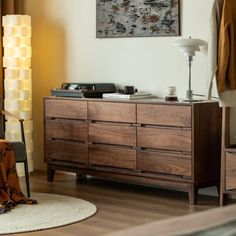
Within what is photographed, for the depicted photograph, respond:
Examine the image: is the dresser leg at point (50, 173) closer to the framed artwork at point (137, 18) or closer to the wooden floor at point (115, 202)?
the wooden floor at point (115, 202)

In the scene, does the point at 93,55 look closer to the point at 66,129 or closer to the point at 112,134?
the point at 66,129

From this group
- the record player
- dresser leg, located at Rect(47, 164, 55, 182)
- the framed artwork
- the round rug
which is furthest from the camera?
dresser leg, located at Rect(47, 164, 55, 182)

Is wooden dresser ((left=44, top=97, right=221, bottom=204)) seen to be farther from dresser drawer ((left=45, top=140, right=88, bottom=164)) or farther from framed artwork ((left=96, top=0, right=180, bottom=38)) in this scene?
framed artwork ((left=96, top=0, right=180, bottom=38))

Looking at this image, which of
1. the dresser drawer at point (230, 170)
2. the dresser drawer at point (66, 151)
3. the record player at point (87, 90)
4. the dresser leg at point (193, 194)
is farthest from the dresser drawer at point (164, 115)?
the dresser drawer at point (66, 151)

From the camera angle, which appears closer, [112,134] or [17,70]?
[112,134]

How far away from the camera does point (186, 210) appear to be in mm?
4660

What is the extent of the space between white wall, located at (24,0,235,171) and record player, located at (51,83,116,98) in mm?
176

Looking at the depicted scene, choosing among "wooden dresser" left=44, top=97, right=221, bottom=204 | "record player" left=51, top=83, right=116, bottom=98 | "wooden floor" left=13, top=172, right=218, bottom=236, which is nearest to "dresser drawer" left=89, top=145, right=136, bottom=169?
"wooden dresser" left=44, top=97, right=221, bottom=204

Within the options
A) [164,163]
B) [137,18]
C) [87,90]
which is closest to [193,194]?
[164,163]

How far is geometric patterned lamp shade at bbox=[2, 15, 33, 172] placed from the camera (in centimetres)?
589

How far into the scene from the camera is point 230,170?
4.64 metres

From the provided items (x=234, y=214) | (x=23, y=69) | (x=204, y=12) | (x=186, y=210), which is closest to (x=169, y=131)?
(x=186, y=210)

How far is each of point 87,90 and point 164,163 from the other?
3.47 ft

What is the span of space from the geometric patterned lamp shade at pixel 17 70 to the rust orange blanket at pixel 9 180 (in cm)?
119
